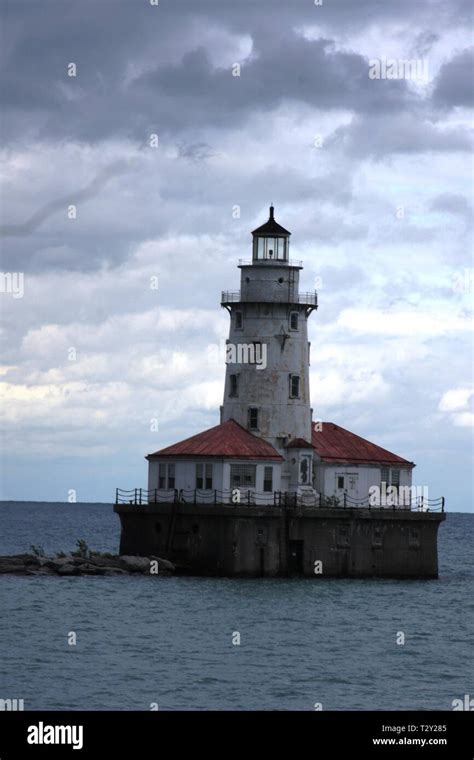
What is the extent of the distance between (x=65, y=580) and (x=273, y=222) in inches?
711

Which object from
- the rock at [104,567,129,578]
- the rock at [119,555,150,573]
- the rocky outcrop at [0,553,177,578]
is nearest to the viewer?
the rocky outcrop at [0,553,177,578]

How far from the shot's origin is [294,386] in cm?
7812

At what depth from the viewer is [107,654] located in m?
54.2

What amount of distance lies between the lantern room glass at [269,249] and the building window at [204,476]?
10.3m

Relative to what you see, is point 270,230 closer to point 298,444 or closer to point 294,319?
point 294,319

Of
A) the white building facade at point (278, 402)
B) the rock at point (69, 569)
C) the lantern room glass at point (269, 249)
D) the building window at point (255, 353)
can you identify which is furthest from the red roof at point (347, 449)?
the rock at point (69, 569)

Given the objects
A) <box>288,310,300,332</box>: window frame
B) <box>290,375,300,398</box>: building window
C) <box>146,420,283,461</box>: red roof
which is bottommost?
<box>146,420,283,461</box>: red roof

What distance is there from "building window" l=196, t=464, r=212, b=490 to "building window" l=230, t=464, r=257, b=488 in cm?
91

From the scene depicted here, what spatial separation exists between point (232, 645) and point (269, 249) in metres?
26.0

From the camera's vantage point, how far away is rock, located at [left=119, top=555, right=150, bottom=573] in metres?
73.2

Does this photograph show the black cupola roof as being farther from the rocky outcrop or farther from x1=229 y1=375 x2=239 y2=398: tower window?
the rocky outcrop

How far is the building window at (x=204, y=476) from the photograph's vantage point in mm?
73750

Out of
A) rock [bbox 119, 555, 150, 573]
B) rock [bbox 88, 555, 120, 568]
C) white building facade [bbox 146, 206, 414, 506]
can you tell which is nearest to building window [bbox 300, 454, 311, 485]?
white building facade [bbox 146, 206, 414, 506]
